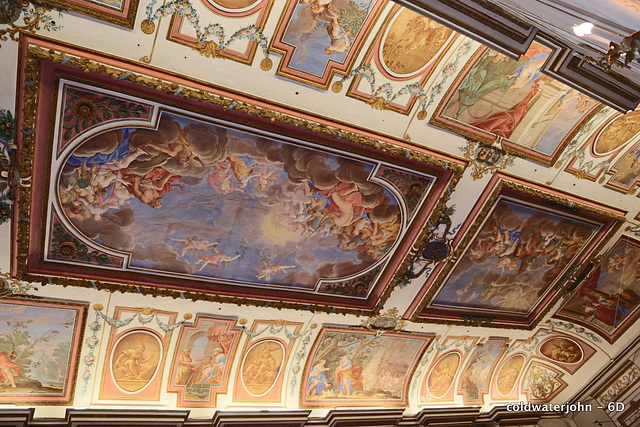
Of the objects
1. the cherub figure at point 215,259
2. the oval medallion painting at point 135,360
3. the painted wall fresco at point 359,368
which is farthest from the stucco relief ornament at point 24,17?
the painted wall fresco at point 359,368

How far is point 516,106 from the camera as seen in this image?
9.66 m

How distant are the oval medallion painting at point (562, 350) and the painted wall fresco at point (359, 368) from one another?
5.20m

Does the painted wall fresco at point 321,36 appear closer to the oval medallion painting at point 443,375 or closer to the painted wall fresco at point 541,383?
the oval medallion painting at point 443,375

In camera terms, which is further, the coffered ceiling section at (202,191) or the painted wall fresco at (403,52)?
the painted wall fresco at (403,52)

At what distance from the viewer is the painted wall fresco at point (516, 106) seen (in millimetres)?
8859

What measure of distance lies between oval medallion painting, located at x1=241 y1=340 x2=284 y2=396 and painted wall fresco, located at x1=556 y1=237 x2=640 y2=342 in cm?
921

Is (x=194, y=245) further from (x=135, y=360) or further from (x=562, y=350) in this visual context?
(x=562, y=350)

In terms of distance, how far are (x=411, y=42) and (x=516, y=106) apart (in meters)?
2.95

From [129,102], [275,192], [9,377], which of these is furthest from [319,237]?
[9,377]

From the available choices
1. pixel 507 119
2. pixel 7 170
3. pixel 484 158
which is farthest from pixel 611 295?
pixel 7 170

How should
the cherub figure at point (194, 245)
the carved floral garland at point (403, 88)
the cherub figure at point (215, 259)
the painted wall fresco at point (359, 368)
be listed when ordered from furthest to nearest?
1. the painted wall fresco at point (359, 368)
2. the cherub figure at point (215, 259)
3. the cherub figure at point (194, 245)
4. the carved floral garland at point (403, 88)

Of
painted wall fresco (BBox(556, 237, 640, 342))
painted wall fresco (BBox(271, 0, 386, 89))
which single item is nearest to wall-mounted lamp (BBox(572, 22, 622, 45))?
painted wall fresco (BBox(271, 0, 386, 89))

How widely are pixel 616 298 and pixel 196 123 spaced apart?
44.5 feet

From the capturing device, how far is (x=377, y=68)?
8.34 metres
